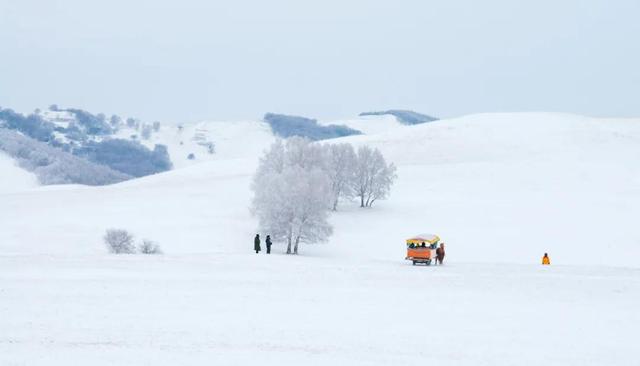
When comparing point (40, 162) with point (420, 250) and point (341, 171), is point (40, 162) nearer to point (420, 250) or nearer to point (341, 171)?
point (341, 171)

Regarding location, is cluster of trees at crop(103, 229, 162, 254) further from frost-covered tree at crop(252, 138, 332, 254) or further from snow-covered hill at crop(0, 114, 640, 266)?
frost-covered tree at crop(252, 138, 332, 254)

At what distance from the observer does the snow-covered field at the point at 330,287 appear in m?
18.4

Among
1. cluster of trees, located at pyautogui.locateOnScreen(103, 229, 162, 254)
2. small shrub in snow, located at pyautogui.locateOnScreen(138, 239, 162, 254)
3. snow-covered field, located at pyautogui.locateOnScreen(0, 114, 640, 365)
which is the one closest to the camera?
snow-covered field, located at pyautogui.locateOnScreen(0, 114, 640, 365)

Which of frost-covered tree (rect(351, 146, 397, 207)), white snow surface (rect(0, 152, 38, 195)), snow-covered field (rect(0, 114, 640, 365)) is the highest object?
white snow surface (rect(0, 152, 38, 195))

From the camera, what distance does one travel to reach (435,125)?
129375 mm

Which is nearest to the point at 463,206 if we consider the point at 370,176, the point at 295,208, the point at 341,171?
the point at 370,176

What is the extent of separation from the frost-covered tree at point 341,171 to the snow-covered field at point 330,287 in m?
2.57

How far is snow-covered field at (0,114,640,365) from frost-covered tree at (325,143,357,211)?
257 cm

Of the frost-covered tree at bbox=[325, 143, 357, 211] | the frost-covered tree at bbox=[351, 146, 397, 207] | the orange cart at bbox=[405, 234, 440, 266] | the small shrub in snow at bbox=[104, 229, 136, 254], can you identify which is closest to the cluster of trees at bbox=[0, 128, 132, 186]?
the frost-covered tree at bbox=[325, 143, 357, 211]

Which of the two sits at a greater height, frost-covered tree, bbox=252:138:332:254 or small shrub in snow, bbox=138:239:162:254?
frost-covered tree, bbox=252:138:332:254

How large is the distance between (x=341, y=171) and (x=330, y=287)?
120ft

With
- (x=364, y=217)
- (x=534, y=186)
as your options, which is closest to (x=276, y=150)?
(x=364, y=217)

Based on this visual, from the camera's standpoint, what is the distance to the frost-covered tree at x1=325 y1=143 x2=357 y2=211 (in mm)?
63188

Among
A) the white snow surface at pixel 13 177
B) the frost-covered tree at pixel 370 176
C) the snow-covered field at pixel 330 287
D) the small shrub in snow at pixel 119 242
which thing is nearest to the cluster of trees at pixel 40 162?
the white snow surface at pixel 13 177
